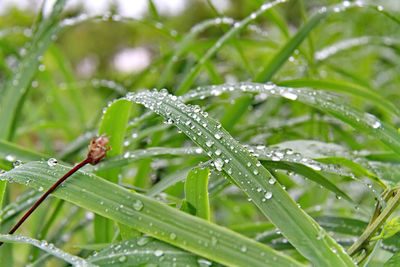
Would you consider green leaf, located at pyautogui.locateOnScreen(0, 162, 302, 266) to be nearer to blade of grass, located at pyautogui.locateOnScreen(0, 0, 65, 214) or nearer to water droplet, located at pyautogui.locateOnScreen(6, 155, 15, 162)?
water droplet, located at pyautogui.locateOnScreen(6, 155, 15, 162)

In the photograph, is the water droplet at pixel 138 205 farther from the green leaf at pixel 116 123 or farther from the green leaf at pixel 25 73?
the green leaf at pixel 25 73

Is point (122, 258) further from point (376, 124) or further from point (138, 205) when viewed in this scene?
point (376, 124)

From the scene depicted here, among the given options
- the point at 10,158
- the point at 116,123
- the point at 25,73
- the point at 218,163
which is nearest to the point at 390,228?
the point at 218,163

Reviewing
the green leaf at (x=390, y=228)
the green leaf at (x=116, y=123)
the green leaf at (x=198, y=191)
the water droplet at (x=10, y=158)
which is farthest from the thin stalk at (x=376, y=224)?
the water droplet at (x=10, y=158)

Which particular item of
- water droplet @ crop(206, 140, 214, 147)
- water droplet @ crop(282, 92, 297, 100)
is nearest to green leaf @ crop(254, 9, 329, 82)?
water droplet @ crop(282, 92, 297, 100)

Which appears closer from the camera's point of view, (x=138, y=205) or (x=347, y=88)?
(x=138, y=205)
